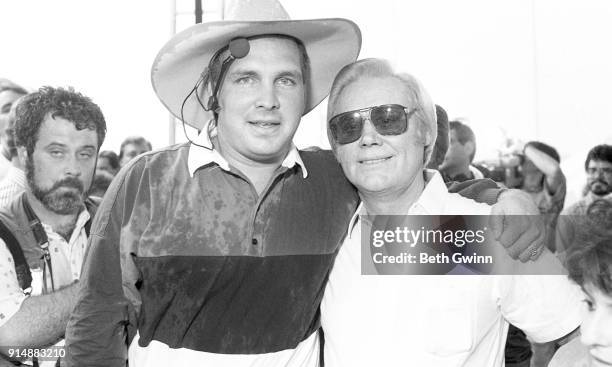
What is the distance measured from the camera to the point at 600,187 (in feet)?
13.9

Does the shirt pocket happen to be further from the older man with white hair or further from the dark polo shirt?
the dark polo shirt

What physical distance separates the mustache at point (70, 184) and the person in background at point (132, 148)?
3200mm

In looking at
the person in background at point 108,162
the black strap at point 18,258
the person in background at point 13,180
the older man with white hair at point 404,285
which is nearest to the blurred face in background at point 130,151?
the person in background at point 108,162

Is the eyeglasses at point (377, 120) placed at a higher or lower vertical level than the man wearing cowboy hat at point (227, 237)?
higher

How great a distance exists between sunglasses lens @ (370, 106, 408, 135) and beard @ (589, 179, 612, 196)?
2.85 m

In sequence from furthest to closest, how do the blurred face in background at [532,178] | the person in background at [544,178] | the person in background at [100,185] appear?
1. the blurred face in background at [532,178]
2. the person in background at [544,178]
3. the person in background at [100,185]

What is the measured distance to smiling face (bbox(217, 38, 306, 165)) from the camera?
6.37ft

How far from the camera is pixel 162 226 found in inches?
72.5

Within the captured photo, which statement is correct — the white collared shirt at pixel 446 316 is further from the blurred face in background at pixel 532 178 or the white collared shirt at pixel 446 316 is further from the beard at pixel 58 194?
the blurred face in background at pixel 532 178

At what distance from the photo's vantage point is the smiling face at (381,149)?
1.93 meters

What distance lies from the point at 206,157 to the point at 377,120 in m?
0.56

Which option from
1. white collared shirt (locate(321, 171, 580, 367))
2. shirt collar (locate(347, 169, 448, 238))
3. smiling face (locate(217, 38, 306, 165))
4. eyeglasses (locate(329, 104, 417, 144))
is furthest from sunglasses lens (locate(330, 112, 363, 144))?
white collared shirt (locate(321, 171, 580, 367))

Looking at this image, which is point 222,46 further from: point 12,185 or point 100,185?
point 100,185

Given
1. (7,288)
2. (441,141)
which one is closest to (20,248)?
(7,288)
